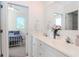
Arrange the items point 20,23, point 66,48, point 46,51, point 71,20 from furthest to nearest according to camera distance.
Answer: point 20,23
point 71,20
point 46,51
point 66,48

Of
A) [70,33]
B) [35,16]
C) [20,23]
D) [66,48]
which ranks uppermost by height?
[35,16]

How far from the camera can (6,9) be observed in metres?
4.07

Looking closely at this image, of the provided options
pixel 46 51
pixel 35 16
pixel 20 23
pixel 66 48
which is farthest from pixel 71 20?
pixel 20 23

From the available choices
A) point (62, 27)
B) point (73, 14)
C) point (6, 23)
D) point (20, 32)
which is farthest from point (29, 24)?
point (73, 14)

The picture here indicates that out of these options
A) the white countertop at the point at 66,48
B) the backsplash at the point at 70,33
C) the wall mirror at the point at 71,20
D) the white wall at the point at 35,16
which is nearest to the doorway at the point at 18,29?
the white wall at the point at 35,16

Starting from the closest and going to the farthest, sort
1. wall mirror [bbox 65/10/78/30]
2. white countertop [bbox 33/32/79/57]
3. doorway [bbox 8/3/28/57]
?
white countertop [bbox 33/32/79/57]
wall mirror [bbox 65/10/78/30]
doorway [bbox 8/3/28/57]

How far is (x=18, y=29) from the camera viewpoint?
15.5 feet

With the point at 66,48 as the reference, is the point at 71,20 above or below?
above

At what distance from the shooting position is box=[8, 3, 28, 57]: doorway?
456cm

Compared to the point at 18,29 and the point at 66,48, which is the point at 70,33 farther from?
the point at 18,29

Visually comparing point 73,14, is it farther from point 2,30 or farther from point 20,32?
point 20,32

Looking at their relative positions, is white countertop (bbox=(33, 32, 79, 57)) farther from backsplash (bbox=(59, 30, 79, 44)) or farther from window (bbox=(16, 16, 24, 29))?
window (bbox=(16, 16, 24, 29))

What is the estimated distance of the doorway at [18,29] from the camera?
15.0 ft

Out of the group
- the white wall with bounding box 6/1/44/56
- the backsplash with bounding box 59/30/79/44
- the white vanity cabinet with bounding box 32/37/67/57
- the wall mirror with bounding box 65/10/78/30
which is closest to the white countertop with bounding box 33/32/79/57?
the white vanity cabinet with bounding box 32/37/67/57
